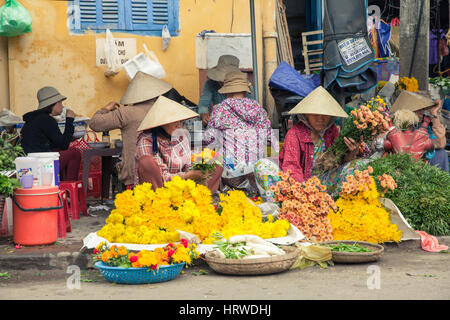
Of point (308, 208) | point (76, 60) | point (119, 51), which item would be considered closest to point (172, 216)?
point (308, 208)

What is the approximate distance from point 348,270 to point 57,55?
5.94 metres

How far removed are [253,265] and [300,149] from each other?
1.96 metres

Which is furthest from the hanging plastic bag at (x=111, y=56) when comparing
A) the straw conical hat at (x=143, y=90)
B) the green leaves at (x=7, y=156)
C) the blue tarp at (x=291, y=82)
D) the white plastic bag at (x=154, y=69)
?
the green leaves at (x=7, y=156)

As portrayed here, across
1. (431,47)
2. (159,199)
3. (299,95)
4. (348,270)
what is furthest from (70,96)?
(431,47)

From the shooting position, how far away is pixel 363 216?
6020 mm

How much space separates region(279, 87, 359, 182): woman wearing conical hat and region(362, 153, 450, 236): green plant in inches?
20.9

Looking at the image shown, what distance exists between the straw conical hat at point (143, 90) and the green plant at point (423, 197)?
108 inches

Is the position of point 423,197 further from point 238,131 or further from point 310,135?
point 238,131

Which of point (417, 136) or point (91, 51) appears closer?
point (417, 136)

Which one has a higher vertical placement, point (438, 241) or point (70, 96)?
point (70, 96)

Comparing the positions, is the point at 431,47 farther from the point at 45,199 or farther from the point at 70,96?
the point at 45,199

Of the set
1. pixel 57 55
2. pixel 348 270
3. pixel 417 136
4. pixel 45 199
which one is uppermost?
pixel 57 55

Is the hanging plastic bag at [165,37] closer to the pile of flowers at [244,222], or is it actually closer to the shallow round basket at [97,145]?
the shallow round basket at [97,145]

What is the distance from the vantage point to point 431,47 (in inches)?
535
